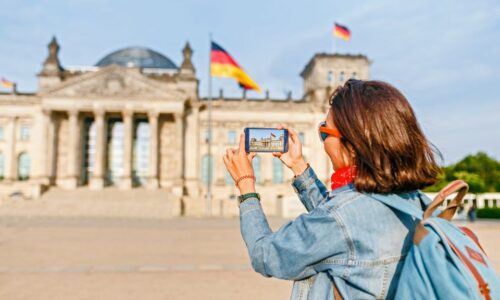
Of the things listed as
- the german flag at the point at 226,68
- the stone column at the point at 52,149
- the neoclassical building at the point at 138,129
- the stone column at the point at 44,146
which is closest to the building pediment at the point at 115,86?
the neoclassical building at the point at 138,129

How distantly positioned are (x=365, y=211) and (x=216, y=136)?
52197 millimetres

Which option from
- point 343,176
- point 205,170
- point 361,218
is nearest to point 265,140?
point 343,176

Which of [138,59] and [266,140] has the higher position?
[138,59]

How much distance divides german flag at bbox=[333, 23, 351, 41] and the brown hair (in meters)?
50.6

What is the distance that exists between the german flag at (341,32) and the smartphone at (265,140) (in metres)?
50.3

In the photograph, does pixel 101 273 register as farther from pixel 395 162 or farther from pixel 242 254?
pixel 395 162

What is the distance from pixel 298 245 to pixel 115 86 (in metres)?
49.4

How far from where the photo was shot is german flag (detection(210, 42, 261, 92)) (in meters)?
38.1

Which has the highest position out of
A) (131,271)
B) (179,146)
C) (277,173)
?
(179,146)

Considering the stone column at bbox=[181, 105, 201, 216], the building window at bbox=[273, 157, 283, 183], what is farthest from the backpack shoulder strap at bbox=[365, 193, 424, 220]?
the building window at bbox=[273, 157, 283, 183]

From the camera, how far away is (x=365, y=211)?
6.11 ft

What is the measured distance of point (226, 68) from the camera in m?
38.3

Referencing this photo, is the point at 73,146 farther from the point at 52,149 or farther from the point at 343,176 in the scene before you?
the point at 343,176

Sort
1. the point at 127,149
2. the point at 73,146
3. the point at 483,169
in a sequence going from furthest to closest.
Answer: the point at 483,169, the point at 127,149, the point at 73,146
